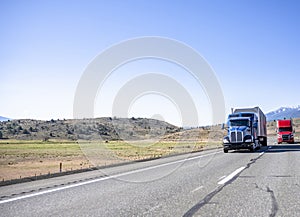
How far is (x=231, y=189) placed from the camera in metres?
9.22

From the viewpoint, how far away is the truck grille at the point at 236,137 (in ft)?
92.7

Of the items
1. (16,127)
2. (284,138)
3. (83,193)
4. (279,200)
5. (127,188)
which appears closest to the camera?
(279,200)

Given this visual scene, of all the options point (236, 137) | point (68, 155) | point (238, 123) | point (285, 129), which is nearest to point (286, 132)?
point (285, 129)

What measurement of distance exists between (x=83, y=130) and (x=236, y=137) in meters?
101

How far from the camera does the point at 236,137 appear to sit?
2836cm

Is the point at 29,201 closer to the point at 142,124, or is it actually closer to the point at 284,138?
the point at 284,138

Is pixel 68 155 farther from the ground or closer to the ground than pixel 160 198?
closer to the ground

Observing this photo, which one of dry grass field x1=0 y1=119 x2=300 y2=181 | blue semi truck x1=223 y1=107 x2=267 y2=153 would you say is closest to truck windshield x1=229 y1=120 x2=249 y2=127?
blue semi truck x1=223 y1=107 x2=267 y2=153

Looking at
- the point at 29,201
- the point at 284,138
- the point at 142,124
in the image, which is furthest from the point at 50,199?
the point at 142,124

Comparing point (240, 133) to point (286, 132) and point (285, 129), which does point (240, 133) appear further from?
point (285, 129)

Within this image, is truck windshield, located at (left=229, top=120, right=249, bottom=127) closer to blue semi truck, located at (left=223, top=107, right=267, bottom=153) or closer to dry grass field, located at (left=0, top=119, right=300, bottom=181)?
blue semi truck, located at (left=223, top=107, right=267, bottom=153)

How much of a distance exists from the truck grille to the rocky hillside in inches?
3369

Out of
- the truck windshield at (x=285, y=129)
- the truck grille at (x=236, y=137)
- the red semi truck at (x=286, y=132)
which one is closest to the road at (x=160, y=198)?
the truck grille at (x=236, y=137)

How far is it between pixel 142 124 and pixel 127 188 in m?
146
